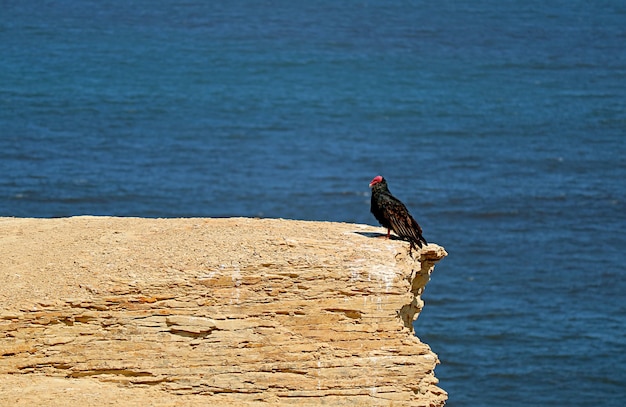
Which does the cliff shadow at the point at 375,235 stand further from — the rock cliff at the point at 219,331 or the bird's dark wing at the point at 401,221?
the rock cliff at the point at 219,331

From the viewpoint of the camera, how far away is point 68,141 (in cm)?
7900

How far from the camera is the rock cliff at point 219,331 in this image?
73.9 feet

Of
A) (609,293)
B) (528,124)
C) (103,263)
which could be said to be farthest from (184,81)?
(103,263)

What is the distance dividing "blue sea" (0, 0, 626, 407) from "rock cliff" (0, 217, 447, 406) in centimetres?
2270

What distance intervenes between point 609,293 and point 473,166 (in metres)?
22.6

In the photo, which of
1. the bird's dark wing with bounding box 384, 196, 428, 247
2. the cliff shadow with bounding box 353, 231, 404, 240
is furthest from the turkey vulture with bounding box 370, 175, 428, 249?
the cliff shadow with bounding box 353, 231, 404, 240

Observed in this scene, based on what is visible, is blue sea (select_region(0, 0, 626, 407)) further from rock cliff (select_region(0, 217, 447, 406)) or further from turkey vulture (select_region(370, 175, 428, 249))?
rock cliff (select_region(0, 217, 447, 406))

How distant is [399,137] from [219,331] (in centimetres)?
6344

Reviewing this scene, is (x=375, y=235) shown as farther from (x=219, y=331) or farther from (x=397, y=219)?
(x=219, y=331)

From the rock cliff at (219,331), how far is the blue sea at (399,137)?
2270 cm

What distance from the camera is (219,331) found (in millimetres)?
22734

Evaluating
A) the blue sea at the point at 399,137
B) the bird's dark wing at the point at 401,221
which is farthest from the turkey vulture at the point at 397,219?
the blue sea at the point at 399,137

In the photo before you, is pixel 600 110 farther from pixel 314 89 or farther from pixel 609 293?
pixel 609 293

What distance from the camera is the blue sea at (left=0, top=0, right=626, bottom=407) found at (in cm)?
5281
